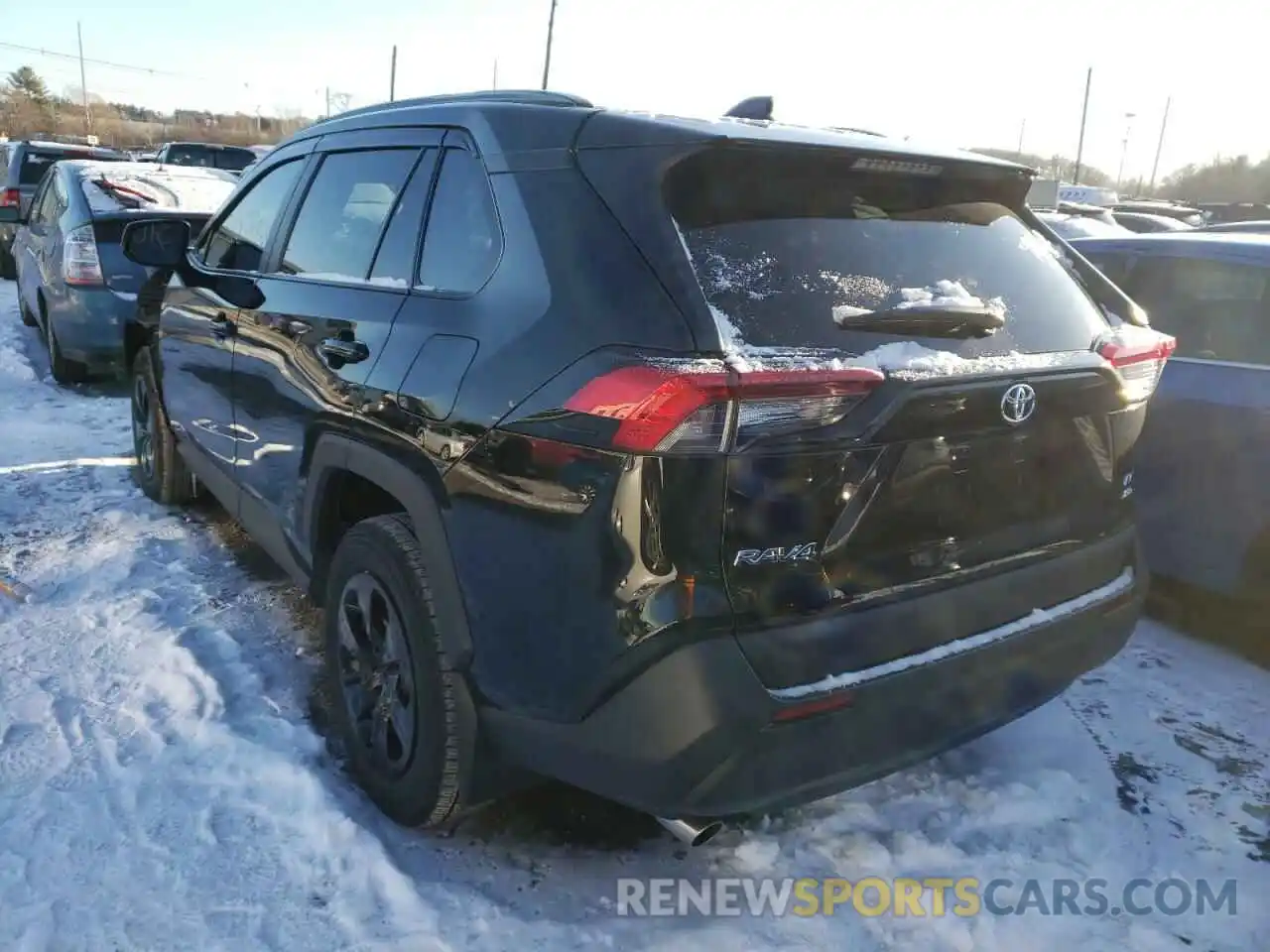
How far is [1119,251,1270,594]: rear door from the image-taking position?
12.0 ft

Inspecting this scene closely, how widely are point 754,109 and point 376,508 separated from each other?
5.05 ft

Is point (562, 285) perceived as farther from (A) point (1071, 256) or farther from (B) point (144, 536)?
(B) point (144, 536)

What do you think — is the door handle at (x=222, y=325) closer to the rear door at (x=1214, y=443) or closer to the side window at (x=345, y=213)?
the side window at (x=345, y=213)

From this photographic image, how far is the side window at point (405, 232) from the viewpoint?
2650 mm

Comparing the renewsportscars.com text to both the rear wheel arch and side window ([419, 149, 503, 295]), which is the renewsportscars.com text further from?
side window ([419, 149, 503, 295])

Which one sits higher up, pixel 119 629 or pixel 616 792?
pixel 616 792

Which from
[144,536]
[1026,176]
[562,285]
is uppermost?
[1026,176]

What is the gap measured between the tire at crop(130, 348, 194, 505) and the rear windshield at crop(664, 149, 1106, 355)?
3.59 meters

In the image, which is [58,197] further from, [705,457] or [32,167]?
[705,457]

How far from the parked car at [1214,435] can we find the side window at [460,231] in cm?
270

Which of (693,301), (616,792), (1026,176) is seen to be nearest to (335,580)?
(616,792)

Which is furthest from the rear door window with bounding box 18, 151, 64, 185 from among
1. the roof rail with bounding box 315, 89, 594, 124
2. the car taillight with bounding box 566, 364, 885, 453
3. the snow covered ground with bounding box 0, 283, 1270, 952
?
the car taillight with bounding box 566, 364, 885, 453

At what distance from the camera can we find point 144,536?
14.9 feet

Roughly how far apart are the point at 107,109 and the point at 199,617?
95.8 meters
